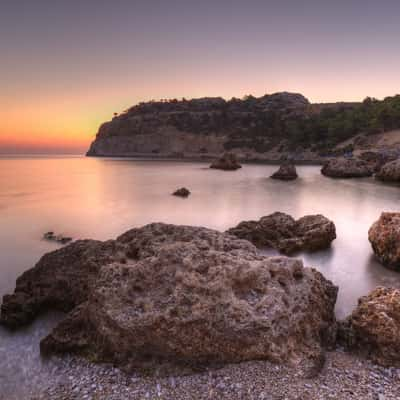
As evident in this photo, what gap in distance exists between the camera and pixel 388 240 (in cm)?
755

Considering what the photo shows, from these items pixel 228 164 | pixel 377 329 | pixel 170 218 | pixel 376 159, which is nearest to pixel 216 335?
pixel 377 329

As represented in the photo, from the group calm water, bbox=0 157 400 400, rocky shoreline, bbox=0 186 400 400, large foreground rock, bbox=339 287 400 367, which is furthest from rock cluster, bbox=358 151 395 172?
rocky shoreline, bbox=0 186 400 400

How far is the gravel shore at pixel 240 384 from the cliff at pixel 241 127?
5469cm

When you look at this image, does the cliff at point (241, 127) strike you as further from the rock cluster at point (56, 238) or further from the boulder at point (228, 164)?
the rock cluster at point (56, 238)

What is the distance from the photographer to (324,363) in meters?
3.97

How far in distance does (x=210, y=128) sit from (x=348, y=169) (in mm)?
66766

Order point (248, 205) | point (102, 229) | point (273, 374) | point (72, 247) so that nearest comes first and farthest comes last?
1. point (273, 374)
2. point (72, 247)
3. point (102, 229)
4. point (248, 205)

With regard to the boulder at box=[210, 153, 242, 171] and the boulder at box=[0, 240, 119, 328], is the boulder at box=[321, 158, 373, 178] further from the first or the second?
the boulder at box=[0, 240, 119, 328]

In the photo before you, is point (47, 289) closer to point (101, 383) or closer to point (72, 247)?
point (72, 247)

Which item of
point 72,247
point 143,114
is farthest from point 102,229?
point 143,114

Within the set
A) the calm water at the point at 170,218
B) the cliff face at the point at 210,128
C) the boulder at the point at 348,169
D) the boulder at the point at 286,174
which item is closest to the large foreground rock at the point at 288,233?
the calm water at the point at 170,218

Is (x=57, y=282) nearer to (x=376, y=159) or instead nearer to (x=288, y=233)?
(x=288, y=233)

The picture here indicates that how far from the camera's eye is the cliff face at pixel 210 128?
7675 centimetres

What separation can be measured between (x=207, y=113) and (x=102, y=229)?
95.1 m
